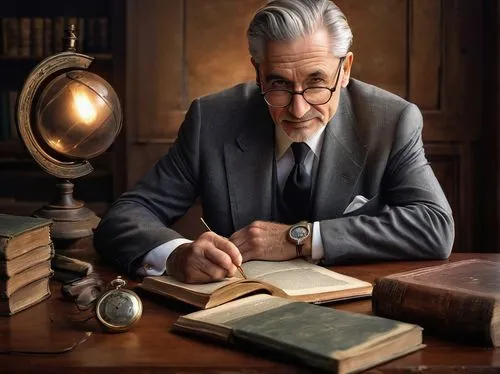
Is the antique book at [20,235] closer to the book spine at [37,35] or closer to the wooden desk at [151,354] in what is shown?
the wooden desk at [151,354]

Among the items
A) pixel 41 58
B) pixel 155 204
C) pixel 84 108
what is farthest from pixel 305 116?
pixel 41 58

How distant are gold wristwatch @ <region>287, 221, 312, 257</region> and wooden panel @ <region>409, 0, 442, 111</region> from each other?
2.49m

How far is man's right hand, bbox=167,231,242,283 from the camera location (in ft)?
6.02

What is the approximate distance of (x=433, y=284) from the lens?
1595mm

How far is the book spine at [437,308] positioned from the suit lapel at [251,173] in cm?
102

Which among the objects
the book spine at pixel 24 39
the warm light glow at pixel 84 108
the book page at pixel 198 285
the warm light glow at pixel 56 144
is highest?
the book spine at pixel 24 39

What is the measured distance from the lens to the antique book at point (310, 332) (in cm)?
133

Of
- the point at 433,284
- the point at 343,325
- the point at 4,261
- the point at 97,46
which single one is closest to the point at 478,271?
the point at 433,284

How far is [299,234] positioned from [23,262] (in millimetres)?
776

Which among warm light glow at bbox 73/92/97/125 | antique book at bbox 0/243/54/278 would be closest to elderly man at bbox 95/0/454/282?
warm light glow at bbox 73/92/97/125

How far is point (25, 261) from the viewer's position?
1.74 meters

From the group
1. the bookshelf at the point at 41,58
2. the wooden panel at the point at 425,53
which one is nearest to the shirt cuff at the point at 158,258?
the bookshelf at the point at 41,58

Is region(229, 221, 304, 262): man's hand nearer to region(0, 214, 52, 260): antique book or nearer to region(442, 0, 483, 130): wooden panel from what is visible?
region(0, 214, 52, 260): antique book

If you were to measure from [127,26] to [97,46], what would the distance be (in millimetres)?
504
